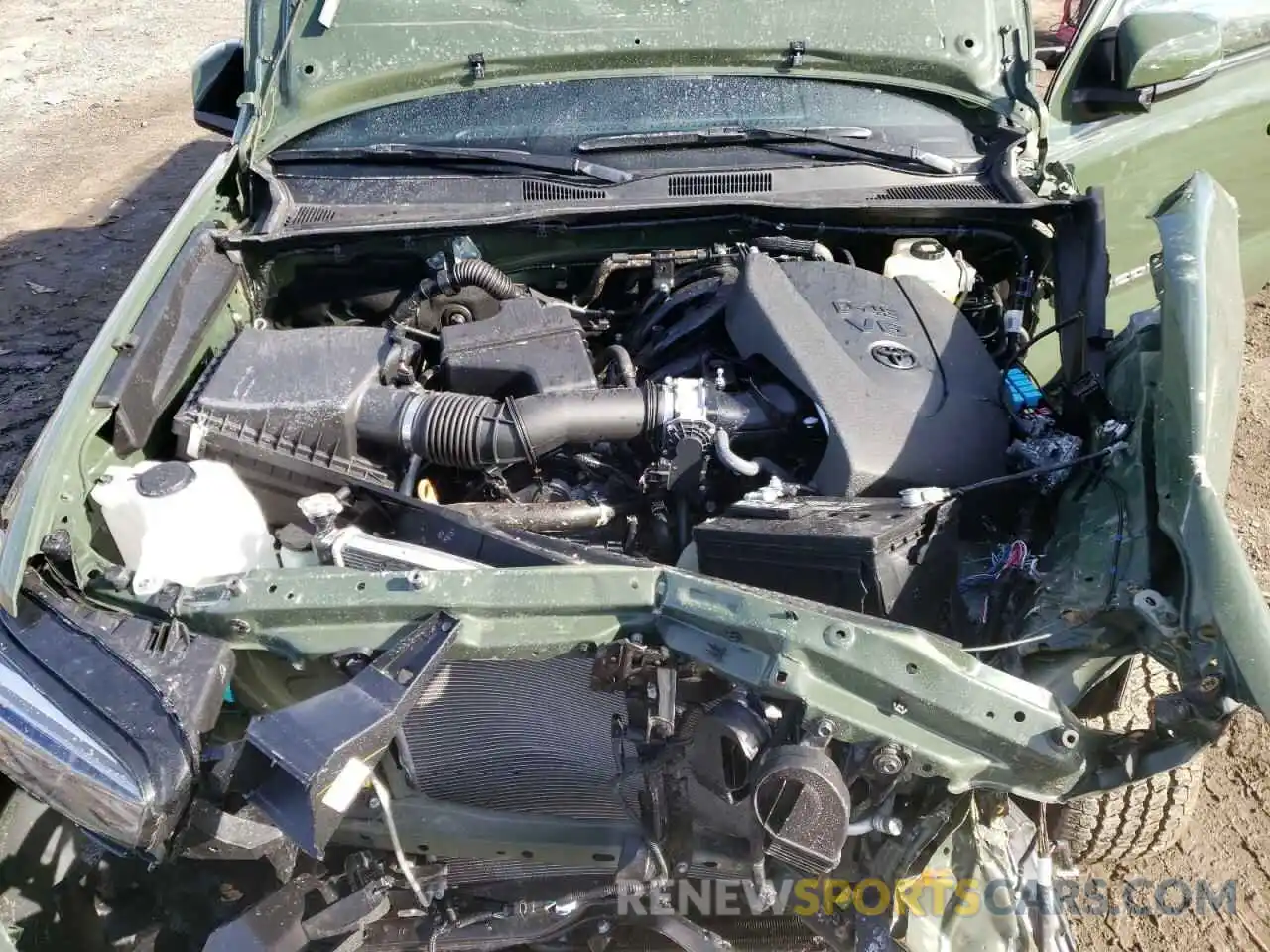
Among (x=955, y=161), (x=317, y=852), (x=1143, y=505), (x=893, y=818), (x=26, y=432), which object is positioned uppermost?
(x=955, y=161)

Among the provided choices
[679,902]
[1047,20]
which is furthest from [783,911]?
[1047,20]

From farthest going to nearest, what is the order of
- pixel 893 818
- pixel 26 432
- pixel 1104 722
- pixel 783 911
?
1. pixel 26 432
2. pixel 1104 722
3. pixel 783 911
4. pixel 893 818

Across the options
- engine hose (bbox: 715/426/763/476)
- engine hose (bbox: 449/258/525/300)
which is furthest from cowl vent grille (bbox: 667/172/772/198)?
engine hose (bbox: 715/426/763/476)

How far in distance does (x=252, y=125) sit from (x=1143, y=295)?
2.78 m

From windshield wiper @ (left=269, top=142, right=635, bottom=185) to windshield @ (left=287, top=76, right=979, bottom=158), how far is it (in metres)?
0.04

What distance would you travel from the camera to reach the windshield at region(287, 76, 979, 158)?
8.96 feet

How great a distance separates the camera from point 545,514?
2.06 meters

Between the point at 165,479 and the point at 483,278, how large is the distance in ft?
2.95

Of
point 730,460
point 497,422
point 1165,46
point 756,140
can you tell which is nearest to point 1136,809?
point 730,460

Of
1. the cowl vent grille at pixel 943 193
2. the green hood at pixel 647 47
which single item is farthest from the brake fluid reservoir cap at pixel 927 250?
the green hood at pixel 647 47

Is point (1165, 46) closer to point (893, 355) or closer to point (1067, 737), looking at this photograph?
point (893, 355)

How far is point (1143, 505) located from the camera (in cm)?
169

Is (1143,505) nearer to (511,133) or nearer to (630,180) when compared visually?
(630,180)

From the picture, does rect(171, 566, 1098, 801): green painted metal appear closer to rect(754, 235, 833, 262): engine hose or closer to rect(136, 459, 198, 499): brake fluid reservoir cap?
rect(136, 459, 198, 499): brake fluid reservoir cap
